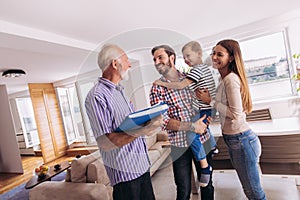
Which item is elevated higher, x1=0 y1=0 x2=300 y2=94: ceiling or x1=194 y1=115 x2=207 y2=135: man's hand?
x1=0 y1=0 x2=300 y2=94: ceiling

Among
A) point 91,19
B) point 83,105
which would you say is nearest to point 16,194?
point 91,19

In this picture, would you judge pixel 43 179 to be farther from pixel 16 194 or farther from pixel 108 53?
pixel 108 53

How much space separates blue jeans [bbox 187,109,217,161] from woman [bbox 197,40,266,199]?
7cm

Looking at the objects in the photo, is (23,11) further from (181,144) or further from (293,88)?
(293,88)

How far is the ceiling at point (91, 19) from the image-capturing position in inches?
61.2

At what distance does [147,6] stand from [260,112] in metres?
1.97

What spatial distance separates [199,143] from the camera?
0.99 meters

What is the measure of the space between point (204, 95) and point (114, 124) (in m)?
0.42

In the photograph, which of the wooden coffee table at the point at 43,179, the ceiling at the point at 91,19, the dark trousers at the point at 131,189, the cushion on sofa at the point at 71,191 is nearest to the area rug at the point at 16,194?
the wooden coffee table at the point at 43,179

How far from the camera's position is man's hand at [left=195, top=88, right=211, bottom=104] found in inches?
33.8

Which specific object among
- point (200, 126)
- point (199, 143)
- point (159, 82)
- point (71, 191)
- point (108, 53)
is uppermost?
point (108, 53)

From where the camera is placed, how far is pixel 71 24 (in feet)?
6.20

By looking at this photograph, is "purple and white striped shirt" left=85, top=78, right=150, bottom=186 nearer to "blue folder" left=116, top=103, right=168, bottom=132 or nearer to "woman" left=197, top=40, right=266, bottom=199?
"blue folder" left=116, top=103, right=168, bottom=132

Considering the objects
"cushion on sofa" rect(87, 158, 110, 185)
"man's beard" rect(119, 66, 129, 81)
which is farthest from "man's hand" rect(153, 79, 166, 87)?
"cushion on sofa" rect(87, 158, 110, 185)
